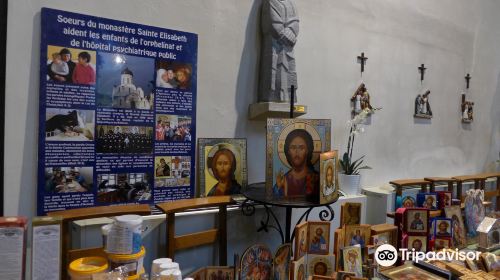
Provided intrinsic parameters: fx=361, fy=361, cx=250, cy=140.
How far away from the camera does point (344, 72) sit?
268cm

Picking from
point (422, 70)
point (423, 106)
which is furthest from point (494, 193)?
point (422, 70)

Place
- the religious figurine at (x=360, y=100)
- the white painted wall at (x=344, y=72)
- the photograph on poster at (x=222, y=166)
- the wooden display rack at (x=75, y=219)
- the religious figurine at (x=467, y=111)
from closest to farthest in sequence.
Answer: the wooden display rack at (x=75, y=219) → the white painted wall at (x=344, y=72) → the photograph on poster at (x=222, y=166) → the religious figurine at (x=360, y=100) → the religious figurine at (x=467, y=111)

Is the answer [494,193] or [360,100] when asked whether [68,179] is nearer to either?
[360,100]

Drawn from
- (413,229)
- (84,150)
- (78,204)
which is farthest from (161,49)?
(413,229)

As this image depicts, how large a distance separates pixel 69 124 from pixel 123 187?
396 millimetres

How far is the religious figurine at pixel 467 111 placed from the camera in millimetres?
3580

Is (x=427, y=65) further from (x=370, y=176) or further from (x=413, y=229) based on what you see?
(x=413, y=229)

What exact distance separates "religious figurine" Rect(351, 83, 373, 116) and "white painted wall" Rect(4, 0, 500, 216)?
6 cm

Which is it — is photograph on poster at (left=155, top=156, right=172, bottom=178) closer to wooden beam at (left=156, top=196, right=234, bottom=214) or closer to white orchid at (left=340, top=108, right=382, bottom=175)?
wooden beam at (left=156, top=196, right=234, bottom=214)

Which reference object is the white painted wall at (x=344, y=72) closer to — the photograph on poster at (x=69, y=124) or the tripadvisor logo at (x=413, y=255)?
the photograph on poster at (x=69, y=124)

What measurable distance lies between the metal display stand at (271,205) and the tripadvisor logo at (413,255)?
28 centimetres

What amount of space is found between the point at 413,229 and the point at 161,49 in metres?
1.60

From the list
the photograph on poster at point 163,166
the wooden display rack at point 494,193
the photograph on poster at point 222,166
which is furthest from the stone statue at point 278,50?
the wooden display rack at point 494,193

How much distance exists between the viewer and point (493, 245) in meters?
2.07
